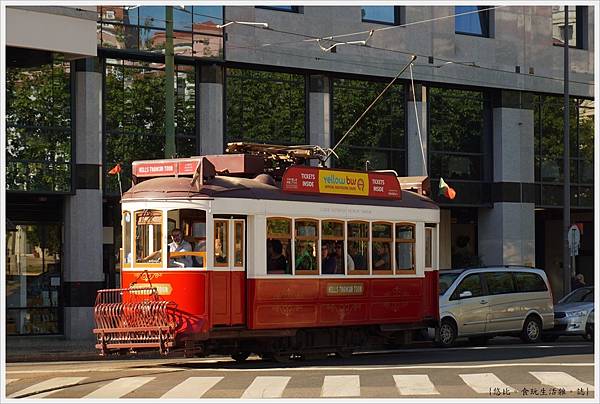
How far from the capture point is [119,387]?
1700 cm

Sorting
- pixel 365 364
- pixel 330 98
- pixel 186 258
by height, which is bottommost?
pixel 365 364

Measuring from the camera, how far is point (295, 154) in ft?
74.5

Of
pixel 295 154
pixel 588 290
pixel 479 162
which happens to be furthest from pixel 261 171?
pixel 479 162

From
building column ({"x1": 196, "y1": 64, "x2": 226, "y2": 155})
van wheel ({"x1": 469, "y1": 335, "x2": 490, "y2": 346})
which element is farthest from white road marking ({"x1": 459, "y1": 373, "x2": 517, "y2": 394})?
building column ({"x1": 196, "y1": 64, "x2": 226, "y2": 155})

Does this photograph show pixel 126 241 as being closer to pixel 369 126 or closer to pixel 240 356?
Answer: pixel 240 356

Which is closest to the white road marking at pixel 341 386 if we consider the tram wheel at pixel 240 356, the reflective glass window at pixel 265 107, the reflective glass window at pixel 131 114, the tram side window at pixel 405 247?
the tram wheel at pixel 240 356

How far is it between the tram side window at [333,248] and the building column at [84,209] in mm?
9404

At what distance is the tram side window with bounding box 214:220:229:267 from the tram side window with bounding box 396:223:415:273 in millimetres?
4399

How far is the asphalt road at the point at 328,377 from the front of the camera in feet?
52.4

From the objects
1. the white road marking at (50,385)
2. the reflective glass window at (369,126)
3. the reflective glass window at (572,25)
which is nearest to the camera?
the white road marking at (50,385)

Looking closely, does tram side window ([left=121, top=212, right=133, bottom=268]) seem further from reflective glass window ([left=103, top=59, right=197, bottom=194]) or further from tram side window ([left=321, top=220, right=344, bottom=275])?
reflective glass window ([left=103, top=59, right=197, bottom=194])

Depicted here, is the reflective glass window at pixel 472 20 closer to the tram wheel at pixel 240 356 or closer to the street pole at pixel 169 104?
the street pole at pixel 169 104

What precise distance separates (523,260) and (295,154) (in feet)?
58.3

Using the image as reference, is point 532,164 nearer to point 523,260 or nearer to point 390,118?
point 523,260
